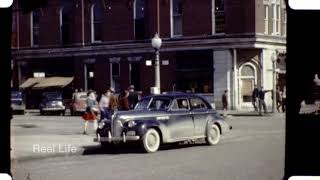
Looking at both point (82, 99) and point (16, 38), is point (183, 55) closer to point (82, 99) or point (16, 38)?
point (82, 99)

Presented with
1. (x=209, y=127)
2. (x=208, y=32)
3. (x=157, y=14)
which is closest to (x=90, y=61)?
(x=157, y=14)

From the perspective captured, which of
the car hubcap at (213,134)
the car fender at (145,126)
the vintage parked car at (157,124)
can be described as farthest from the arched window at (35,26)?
the car hubcap at (213,134)

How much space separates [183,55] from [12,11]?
273cm

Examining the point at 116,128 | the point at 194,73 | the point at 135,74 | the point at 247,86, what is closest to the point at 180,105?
the point at 116,128

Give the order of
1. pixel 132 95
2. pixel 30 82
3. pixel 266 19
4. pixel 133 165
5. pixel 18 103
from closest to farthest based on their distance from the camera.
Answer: pixel 18 103, pixel 266 19, pixel 30 82, pixel 132 95, pixel 133 165

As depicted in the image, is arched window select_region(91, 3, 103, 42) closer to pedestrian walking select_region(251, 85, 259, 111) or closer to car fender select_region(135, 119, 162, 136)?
pedestrian walking select_region(251, 85, 259, 111)

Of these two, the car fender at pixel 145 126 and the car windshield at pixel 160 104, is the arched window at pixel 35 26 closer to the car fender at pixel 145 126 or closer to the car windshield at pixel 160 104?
the car windshield at pixel 160 104

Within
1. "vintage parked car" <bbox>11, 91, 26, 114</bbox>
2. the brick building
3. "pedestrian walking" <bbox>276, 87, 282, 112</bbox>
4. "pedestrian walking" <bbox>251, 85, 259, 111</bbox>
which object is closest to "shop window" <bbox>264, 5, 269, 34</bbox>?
the brick building

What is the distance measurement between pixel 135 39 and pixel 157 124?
3899 millimetres

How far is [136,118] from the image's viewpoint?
31.0ft

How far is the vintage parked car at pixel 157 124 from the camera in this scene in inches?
366

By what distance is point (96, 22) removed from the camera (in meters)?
5.39

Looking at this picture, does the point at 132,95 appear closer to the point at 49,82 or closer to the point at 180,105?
the point at 49,82

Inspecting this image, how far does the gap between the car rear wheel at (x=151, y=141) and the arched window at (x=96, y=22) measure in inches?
153
